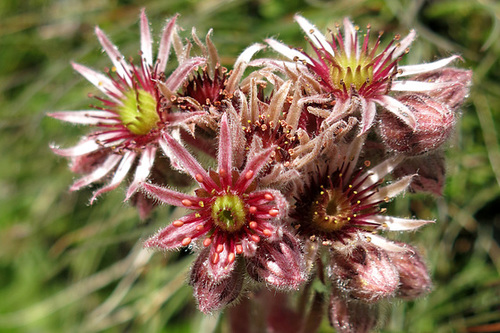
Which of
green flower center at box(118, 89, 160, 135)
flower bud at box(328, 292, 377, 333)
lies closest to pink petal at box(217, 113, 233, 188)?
green flower center at box(118, 89, 160, 135)

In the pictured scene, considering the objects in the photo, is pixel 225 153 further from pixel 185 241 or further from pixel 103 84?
pixel 103 84

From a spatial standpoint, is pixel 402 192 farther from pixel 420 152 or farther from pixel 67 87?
pixel 67 87

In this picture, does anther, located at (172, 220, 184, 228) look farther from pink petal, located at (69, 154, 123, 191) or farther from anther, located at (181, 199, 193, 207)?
pink petal, located at (69, 154, 123, 191)

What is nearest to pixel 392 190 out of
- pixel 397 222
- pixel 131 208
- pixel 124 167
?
pixel 397 222

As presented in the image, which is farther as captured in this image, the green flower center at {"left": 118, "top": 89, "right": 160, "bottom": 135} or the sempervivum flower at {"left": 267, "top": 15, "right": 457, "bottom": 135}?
the green flower center at {"left": 118, "top": 89, "right": 160, "bottom": 135}

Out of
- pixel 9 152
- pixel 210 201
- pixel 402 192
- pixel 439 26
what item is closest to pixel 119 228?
pixel 9 152

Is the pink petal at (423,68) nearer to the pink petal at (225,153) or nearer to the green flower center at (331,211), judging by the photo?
the green flower center at (331,211)
